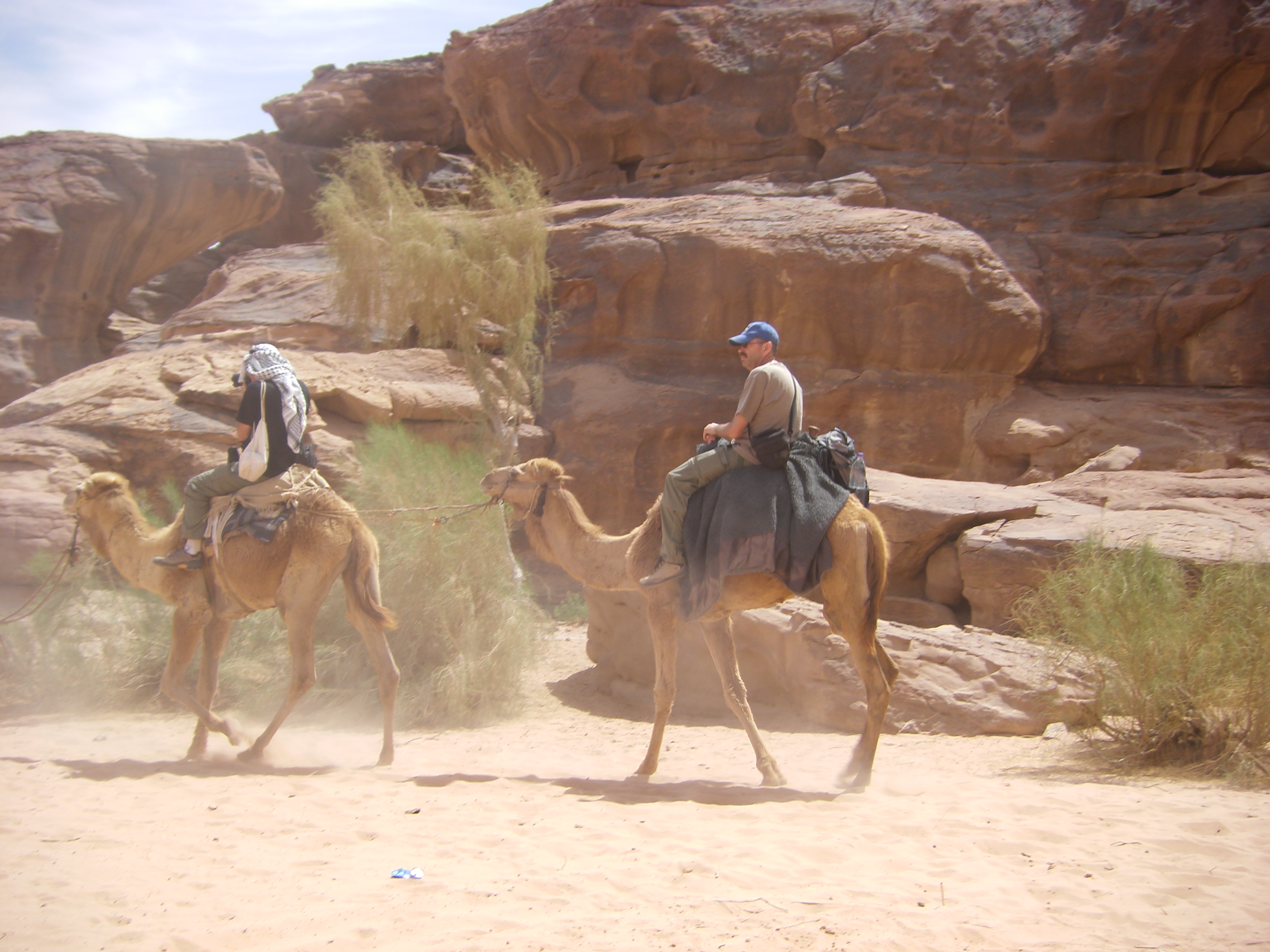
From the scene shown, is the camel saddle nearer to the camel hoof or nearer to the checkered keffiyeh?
the checkered keffiyeh

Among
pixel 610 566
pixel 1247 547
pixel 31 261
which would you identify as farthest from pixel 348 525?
pixel 31 261

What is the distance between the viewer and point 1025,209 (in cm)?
1539

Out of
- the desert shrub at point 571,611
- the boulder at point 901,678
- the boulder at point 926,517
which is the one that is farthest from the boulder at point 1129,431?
the desert shrub at point 571,611

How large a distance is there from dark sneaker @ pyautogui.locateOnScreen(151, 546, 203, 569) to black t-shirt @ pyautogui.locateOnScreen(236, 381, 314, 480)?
27.8 inches

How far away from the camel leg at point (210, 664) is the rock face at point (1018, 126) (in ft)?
41.0

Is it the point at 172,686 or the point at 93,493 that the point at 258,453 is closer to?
the point at 93,493

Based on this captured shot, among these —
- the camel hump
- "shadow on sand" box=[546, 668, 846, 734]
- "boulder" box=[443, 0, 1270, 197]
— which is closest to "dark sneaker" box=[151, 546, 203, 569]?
the camel hump

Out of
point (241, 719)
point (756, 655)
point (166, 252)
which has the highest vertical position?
point (166, 252)

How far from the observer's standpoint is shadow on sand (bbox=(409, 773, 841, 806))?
18.0 ft

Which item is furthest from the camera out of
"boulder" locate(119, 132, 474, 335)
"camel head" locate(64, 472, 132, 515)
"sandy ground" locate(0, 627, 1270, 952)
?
"boulder" locate(119, 132, 474, 335)

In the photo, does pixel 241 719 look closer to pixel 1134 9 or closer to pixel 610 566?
pixel 610 566

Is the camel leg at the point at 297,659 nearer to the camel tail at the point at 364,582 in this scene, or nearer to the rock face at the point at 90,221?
the camel tail at the point at 364,582

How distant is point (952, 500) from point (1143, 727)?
14.6ft

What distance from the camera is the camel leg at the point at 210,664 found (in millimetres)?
6445
